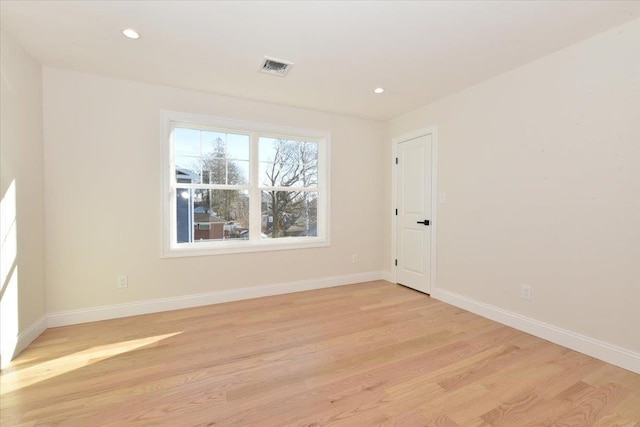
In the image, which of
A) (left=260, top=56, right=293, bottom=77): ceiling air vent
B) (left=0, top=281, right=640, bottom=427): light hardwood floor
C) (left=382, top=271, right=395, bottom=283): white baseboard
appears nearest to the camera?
(left=0, top=281, right=640, bottom=427): light hardwood floor

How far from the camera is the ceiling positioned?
1.90 metres

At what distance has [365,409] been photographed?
1620mm

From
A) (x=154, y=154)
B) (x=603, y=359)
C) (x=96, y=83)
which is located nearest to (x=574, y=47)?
(x=603, y=359)

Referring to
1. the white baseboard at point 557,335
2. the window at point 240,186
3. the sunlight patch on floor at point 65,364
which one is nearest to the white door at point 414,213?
the white baseboard at point 557,335

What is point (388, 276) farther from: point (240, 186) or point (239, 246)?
point (240, 186)

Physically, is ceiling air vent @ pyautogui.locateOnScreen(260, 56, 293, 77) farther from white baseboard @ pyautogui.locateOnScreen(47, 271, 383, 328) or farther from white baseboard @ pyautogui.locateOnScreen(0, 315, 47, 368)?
white baseboard @ pyautogui.locateOnScreen(0, 315, 47, 368)

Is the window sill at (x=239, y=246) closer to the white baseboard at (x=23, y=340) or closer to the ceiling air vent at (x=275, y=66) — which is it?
the white baseboard at (x=23, y=340)

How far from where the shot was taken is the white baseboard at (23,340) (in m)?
2.07

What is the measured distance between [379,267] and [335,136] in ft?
7.11

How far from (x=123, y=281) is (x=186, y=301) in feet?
2.21

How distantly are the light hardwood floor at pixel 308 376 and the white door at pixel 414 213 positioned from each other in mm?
963

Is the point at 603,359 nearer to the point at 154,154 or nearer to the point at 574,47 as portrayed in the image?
the point at 574,47

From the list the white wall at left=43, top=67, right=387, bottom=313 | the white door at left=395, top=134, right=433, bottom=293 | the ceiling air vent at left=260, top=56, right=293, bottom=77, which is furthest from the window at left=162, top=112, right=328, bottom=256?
the white door at left=395, top=134, right=433, bottom=293

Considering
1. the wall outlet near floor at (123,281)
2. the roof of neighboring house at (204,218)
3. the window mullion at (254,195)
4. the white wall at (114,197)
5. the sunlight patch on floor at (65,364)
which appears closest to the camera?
the sunlight patch on floor at (65,364)
